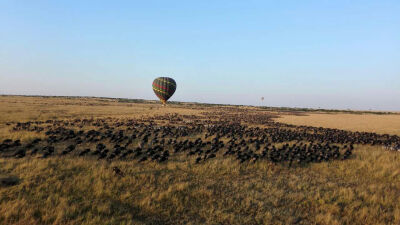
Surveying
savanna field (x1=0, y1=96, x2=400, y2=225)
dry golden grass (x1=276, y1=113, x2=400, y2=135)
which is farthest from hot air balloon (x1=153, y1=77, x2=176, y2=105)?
savanna field (x1=0, y1=96, x2=400, y2=225)

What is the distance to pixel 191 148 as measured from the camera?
65.3ft

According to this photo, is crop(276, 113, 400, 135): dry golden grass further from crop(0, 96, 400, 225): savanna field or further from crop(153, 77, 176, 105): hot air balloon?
crop(153, 77, 176, 105): hot air balloon

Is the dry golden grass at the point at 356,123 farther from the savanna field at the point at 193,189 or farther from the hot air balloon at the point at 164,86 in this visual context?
the hot air balloon at the point at 164,86

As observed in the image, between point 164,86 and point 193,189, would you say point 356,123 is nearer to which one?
point 164,86

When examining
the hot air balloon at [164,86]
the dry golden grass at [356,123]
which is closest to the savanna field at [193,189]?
the dry golden grass at [356,123]

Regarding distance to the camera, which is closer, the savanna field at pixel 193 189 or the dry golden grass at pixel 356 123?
the savanna field at pixel 193 189

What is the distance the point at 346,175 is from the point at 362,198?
3.59 meters

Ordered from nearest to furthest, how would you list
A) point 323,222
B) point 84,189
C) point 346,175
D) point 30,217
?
1. point 30,217
2. point 323,222
3. point 84,189
4. point 346,175

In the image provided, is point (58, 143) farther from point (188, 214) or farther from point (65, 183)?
point (188, 214)

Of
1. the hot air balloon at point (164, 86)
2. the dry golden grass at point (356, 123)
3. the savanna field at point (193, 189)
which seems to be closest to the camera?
the savanna field at point (193, 189)

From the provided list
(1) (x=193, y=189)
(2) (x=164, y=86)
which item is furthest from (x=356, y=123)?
(1) (x=193, y=189)

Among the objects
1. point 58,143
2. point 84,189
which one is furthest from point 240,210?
point 58,143

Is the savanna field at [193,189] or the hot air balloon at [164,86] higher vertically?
the hot air balloon at [164,86]

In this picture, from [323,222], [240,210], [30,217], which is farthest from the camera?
[240,210]
